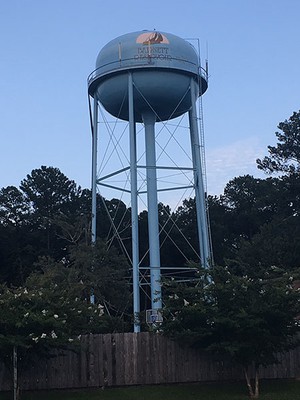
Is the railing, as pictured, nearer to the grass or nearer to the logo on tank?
the logo on tank

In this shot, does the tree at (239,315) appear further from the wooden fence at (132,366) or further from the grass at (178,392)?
the wooden fence at (132,366)

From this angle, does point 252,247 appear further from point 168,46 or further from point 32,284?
point 32,284

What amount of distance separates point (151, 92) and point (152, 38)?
103 inches

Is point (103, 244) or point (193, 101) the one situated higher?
point (193, 101)

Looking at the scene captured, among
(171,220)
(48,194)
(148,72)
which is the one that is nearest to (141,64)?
(148,72)

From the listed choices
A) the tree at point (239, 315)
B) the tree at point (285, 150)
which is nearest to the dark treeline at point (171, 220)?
the tree at point (285, 150)

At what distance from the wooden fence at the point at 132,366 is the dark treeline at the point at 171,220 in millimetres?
23323

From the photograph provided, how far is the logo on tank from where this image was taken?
107ft

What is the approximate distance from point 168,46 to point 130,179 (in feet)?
21.5

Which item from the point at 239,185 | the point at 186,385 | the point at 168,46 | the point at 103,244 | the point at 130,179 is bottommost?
the point at 186,385

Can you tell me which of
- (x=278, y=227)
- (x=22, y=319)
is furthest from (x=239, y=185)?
(x=22, y=319)

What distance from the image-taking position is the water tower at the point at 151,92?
3228 centimetres

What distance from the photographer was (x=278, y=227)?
50.8m

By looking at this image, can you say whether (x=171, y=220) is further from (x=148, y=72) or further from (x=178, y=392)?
(x=178, y=392)
